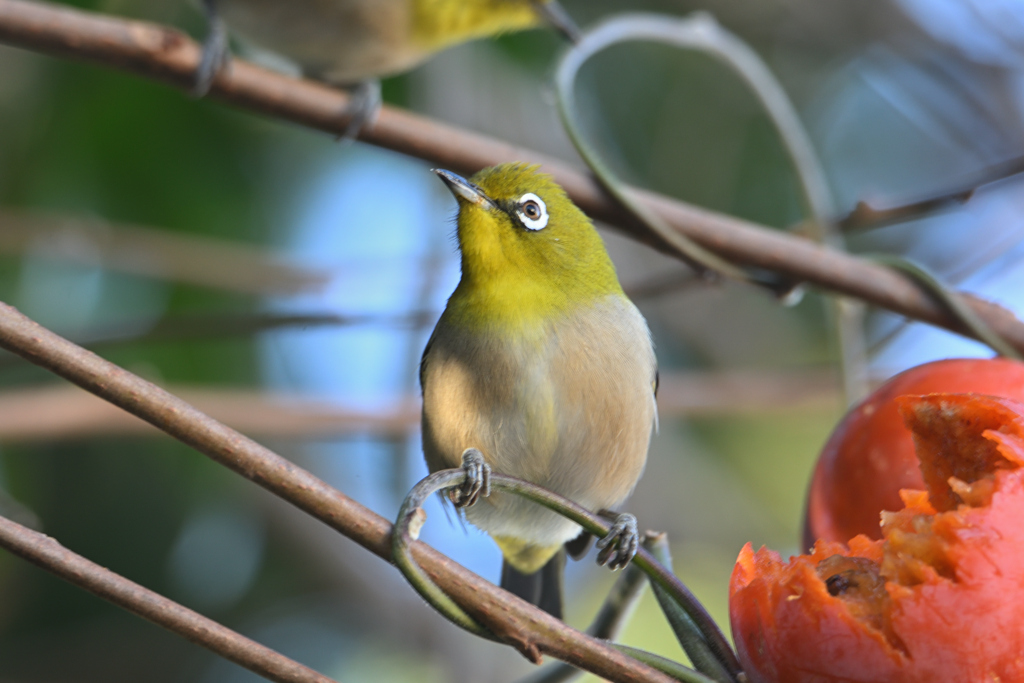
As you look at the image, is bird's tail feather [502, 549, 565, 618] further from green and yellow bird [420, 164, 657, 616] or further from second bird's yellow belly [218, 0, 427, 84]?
second bird's yellow belly [218, 0, 427, 84]

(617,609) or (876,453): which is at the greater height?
(876,453)

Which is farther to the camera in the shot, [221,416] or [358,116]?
[221,416]

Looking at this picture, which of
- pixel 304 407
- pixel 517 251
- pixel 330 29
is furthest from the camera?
pixel 330 29

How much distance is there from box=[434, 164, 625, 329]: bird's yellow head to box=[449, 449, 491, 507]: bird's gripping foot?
0.22 metres

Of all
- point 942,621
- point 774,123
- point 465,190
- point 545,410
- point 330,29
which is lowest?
point 942,621

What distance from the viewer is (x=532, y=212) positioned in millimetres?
1208

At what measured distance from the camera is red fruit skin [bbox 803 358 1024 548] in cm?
137

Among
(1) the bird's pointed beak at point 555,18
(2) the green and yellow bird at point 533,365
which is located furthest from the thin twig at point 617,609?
(1) the bird's pointed beak at point 555,18

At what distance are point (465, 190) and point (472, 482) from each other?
0.34m

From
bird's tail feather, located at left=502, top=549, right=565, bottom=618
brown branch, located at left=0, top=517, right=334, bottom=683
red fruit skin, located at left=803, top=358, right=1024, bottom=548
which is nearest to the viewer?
brown branch, located at left=0, top=517, right=334, bottom=683

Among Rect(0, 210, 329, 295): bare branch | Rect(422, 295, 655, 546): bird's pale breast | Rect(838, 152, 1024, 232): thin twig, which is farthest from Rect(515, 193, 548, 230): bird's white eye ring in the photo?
Rect(0, 210, 329, 295): bare branch

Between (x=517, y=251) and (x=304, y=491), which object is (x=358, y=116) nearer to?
(x=517, y=251)

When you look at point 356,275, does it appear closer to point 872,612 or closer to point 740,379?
point 740,379

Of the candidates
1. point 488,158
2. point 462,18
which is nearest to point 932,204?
point 488,158
